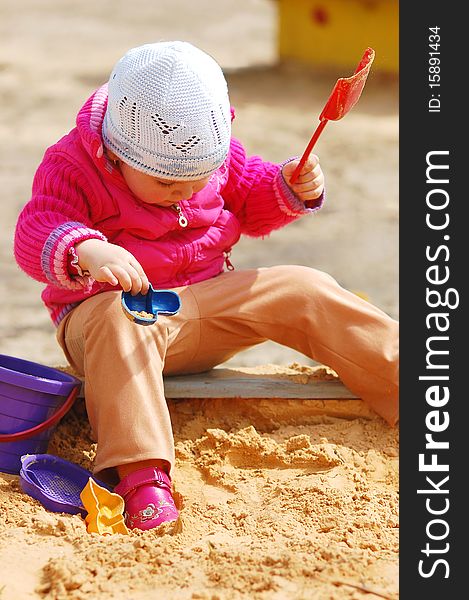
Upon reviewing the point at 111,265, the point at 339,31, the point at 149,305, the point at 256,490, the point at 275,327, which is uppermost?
the point at 339,31

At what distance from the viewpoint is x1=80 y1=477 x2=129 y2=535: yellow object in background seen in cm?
250

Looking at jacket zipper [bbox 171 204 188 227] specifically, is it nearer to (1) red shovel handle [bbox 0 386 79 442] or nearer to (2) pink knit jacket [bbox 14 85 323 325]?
(2) pink knit jacket [bbox 14 85 323 325]

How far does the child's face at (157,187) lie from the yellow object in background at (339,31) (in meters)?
5.89

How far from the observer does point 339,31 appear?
871cm

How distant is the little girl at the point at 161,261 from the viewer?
262 centimetres

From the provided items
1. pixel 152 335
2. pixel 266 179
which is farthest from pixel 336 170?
pixel 152 335

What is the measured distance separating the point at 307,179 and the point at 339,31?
594 centimetres

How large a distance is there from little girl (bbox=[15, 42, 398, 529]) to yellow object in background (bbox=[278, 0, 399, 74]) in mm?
5499

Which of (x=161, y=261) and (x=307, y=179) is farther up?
(x=307, y=179)

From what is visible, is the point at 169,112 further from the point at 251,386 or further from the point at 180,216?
the point at 251,386

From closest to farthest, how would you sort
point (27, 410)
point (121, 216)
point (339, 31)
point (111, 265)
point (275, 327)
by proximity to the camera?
point (111, 265) → point (27, 410) → point (121, 216) → point (275, 327) → point (339, 31)

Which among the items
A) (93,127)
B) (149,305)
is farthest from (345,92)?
(149,305)

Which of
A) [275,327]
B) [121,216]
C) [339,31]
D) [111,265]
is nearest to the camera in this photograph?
[111,265]

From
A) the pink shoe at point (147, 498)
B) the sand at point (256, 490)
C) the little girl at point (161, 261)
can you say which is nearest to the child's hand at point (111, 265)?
the little girl at point (161, 261)
